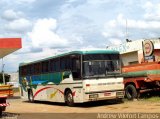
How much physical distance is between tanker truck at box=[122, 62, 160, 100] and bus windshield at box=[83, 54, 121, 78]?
1.68 metres

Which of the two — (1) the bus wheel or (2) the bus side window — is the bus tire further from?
(2) the bus side window

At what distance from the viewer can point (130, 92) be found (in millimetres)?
23422

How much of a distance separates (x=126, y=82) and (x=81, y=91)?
3944 mm

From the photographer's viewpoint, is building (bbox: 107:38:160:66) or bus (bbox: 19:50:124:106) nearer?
bus (bbox: 19:50:124:106)

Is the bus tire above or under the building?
under

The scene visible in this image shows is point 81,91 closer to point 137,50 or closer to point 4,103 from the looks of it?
point 4,103

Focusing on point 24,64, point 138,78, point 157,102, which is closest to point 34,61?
point 24,64

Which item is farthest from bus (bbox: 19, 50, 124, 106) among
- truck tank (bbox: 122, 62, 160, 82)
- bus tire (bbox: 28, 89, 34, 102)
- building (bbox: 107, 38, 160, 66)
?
building (bbox: 107, 38, 160, 66)

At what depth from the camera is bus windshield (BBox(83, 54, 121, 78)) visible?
807 inches

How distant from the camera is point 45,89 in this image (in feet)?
85.0

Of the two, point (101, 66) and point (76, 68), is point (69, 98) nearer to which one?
point (76, 68)

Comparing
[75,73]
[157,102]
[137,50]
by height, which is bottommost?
[157,102]

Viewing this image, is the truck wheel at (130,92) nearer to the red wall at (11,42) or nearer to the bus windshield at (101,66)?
the bus windshield at (101,66)

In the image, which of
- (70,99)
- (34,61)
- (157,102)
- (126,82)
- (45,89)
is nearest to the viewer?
(157,102)
